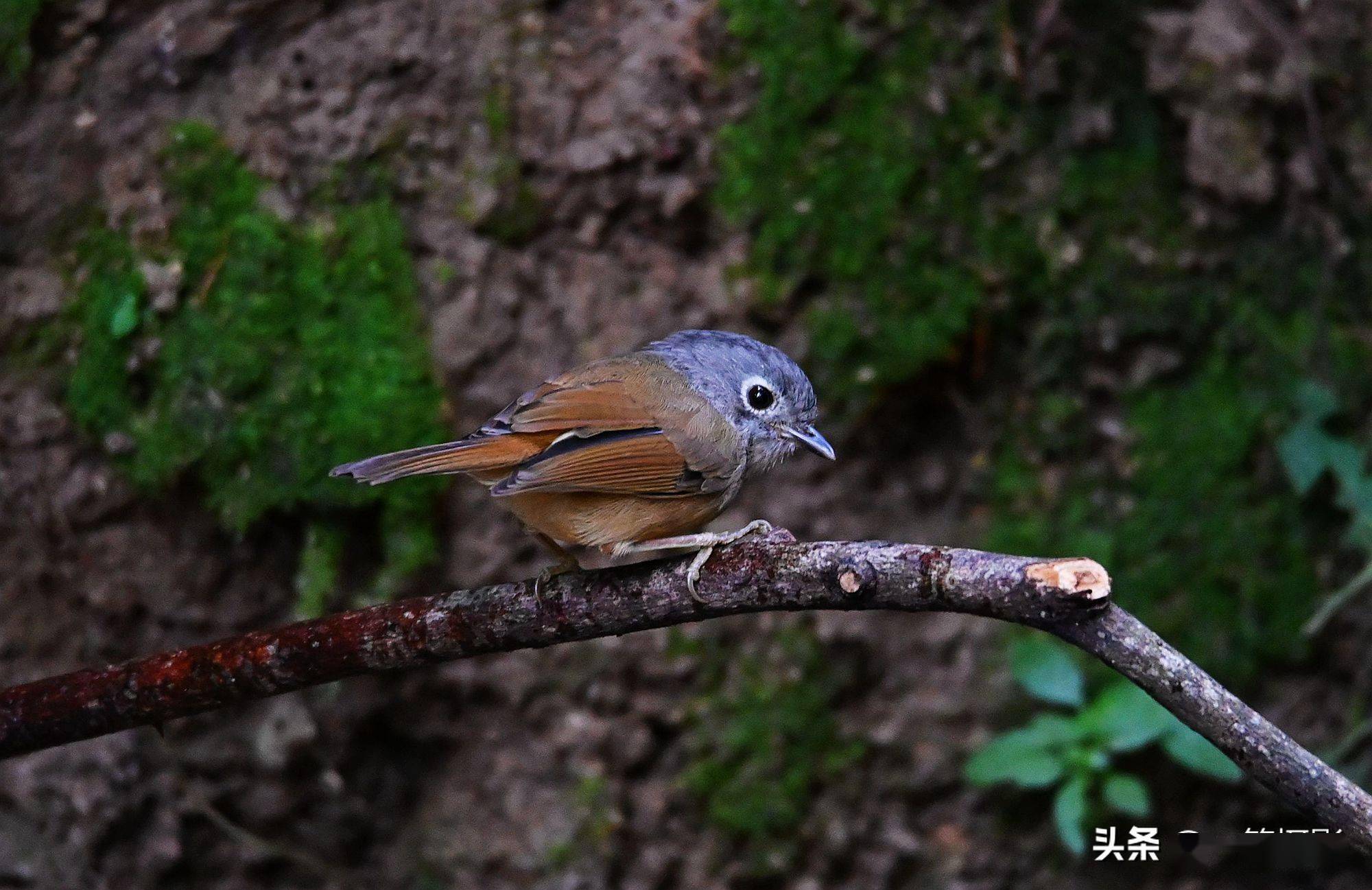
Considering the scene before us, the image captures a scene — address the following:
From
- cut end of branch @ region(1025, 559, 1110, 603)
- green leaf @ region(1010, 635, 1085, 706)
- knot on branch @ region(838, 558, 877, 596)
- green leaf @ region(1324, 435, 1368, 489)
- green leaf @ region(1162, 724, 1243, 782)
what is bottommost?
green leaf @ region(1162, 724, 1243, 782)

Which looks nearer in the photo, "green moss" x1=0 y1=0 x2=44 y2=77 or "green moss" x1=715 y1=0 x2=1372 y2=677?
"green moss" x1=0 y1=0 x2=44 y2=77

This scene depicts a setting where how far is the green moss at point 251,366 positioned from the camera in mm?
3877

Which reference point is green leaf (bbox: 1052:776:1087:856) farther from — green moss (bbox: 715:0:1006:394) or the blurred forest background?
green moss (bbox: 715:0:1006:394)

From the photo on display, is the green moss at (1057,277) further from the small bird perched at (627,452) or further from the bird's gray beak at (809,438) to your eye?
the small bird perched at (627,452)

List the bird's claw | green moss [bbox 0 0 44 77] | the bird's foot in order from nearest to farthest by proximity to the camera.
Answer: the bird's claw
the bird's foot
green moss [bbox 0 0 44 77]

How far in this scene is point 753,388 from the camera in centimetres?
331

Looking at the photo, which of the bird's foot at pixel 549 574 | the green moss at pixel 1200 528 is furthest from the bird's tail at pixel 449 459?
the green moss at pixel 1200 528

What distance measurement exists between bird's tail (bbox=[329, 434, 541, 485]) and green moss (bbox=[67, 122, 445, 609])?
98 cm

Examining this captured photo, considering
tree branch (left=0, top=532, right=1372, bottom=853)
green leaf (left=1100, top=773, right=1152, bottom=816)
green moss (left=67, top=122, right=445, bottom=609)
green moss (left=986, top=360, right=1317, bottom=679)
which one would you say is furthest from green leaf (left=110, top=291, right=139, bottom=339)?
green leaf (left=1100, top=773, right=1152, bottom=816)

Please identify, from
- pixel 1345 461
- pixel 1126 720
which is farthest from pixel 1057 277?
pixel 1126 720

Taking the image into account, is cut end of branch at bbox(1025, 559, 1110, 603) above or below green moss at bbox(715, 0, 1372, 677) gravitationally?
above

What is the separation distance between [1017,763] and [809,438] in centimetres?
130

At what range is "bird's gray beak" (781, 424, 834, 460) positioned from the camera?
3326 mm

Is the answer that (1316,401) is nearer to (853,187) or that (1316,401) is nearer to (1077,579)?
(853,187)
